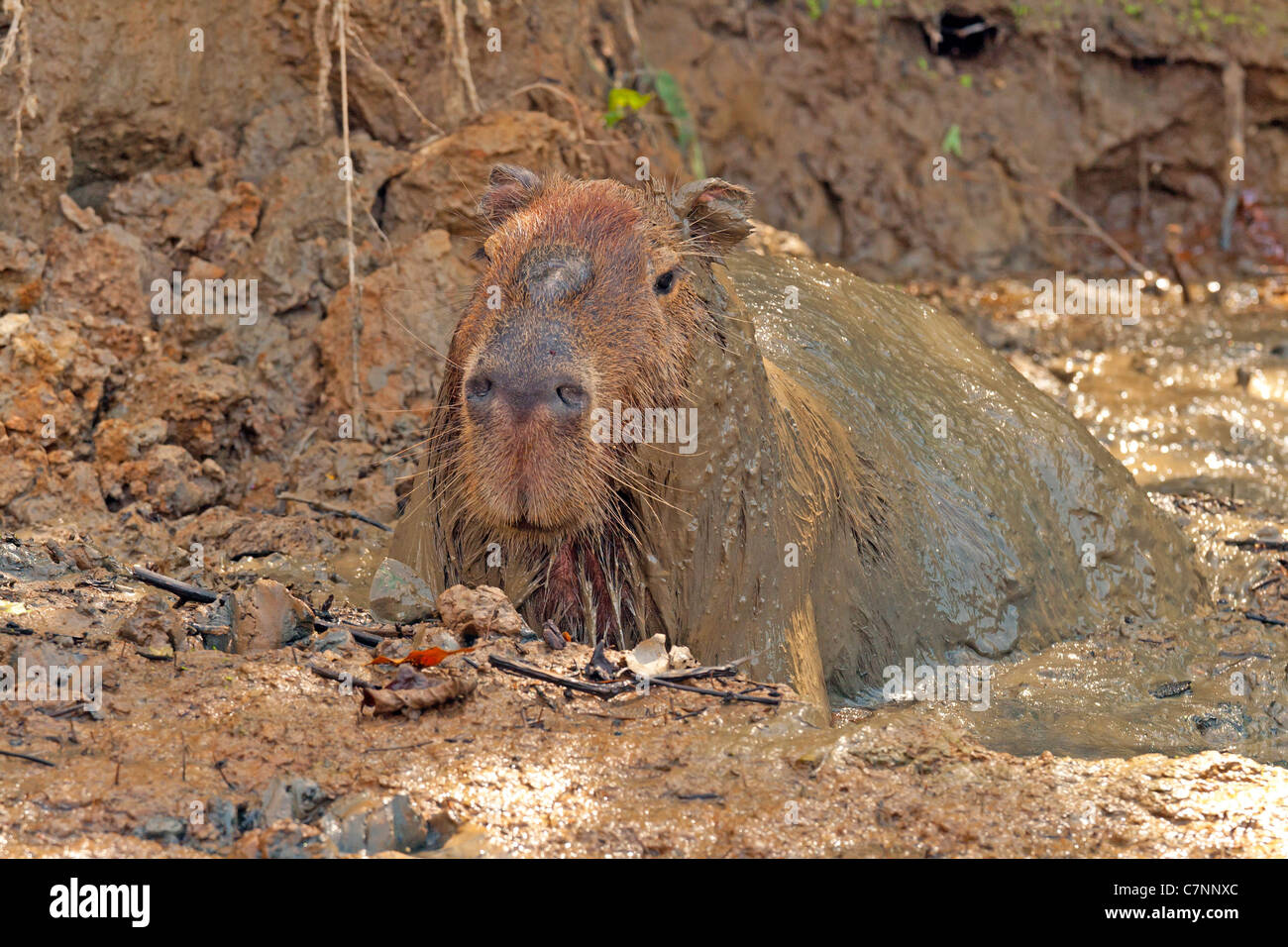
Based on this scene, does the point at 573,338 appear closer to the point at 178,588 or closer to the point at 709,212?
the point at 709,212

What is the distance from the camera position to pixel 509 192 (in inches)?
178

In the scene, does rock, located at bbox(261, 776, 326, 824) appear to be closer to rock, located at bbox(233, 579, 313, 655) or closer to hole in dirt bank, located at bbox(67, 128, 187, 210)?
rock, located at bbox(233, 579, 313, 655)

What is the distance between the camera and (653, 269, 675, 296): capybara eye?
164 inches

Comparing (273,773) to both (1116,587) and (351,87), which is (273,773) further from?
(351,87)

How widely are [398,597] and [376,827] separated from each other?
1460 mm

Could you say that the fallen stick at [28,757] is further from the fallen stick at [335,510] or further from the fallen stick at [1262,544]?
the fallen stick at [1262,544]

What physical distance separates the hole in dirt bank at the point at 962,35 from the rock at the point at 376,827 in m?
9.34

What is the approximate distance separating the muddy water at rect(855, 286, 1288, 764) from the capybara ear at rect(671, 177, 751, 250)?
1.62 metres

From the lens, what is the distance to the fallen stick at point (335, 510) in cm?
574

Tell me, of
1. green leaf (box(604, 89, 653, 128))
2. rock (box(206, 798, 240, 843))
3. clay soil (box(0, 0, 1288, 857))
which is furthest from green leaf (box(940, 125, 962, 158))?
rock (box(206, 798, 240, 843))

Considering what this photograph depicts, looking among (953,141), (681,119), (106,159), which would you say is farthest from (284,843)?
(953,141)

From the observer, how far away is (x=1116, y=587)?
5.95 metres

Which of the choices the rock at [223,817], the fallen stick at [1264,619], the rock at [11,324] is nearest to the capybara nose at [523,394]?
the rock at [223,817]

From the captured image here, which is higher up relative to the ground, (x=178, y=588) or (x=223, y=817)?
(x=178, y=588)
